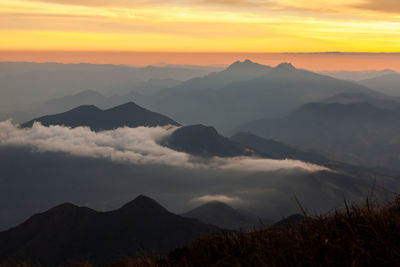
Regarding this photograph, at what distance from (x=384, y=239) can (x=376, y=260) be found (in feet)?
2.72

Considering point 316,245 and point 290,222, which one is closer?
point 316,245

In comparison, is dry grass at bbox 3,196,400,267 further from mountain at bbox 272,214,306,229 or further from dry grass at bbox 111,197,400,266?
mountain at bbox 272,214,306,229

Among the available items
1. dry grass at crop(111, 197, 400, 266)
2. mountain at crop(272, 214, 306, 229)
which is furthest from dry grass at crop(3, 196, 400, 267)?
mountain at crop(272, 214, 306, 229)

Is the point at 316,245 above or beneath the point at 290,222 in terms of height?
above

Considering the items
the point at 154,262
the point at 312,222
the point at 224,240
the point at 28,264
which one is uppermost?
the point at 312,222

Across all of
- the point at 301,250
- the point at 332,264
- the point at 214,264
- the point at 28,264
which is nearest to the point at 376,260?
the point at 332,264

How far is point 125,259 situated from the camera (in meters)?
10.2

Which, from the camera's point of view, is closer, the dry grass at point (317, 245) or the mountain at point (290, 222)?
the dry grass at point (317, 245)

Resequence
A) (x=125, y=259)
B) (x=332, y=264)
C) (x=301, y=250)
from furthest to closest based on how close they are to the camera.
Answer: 1. (x=125, y=259)
2. (x=301, y=250)
3. (x=332, y=264)

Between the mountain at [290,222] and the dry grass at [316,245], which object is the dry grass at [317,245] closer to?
the dry grass at [316,245]

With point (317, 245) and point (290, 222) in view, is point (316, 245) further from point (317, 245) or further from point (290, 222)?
point (290, 222)

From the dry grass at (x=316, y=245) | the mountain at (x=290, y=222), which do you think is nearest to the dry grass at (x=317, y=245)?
the dry grass at (x=316, y=245)

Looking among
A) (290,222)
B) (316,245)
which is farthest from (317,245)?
(290,222)

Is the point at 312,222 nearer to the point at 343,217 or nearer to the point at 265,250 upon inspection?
the point at 343,217
